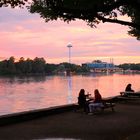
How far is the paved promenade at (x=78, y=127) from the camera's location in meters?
16.4

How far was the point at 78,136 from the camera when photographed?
1648cm

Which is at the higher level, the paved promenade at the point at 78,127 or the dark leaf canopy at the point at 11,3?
the dark leaf canopy at the point at 11,3

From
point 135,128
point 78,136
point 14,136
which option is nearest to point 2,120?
point 14,136

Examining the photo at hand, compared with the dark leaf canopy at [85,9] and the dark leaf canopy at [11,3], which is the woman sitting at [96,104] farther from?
the dark leaf canopy at [11,3]

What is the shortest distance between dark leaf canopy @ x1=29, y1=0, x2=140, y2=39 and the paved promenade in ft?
12.8

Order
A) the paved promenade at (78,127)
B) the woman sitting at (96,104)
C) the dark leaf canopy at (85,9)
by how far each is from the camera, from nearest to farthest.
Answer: the dark leaf canopy at (85,9) → the paved promenade at (78,127) → the woman sitting at (96,104)

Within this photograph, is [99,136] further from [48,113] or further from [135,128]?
[48,113]

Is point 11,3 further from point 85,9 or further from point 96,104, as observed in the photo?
point 96,104

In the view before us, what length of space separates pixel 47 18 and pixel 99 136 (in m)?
6.31

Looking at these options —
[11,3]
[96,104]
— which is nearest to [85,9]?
[11,3]

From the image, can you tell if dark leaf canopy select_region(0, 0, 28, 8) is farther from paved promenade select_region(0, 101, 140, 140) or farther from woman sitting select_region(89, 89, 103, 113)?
woman sitting select_region(89, 89, 103, 113)

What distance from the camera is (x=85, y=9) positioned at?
49.3 feet

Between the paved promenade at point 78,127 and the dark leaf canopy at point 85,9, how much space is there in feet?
12.8

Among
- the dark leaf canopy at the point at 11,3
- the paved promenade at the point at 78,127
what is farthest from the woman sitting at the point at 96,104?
the dark leaf canopy at the point at 11,3
